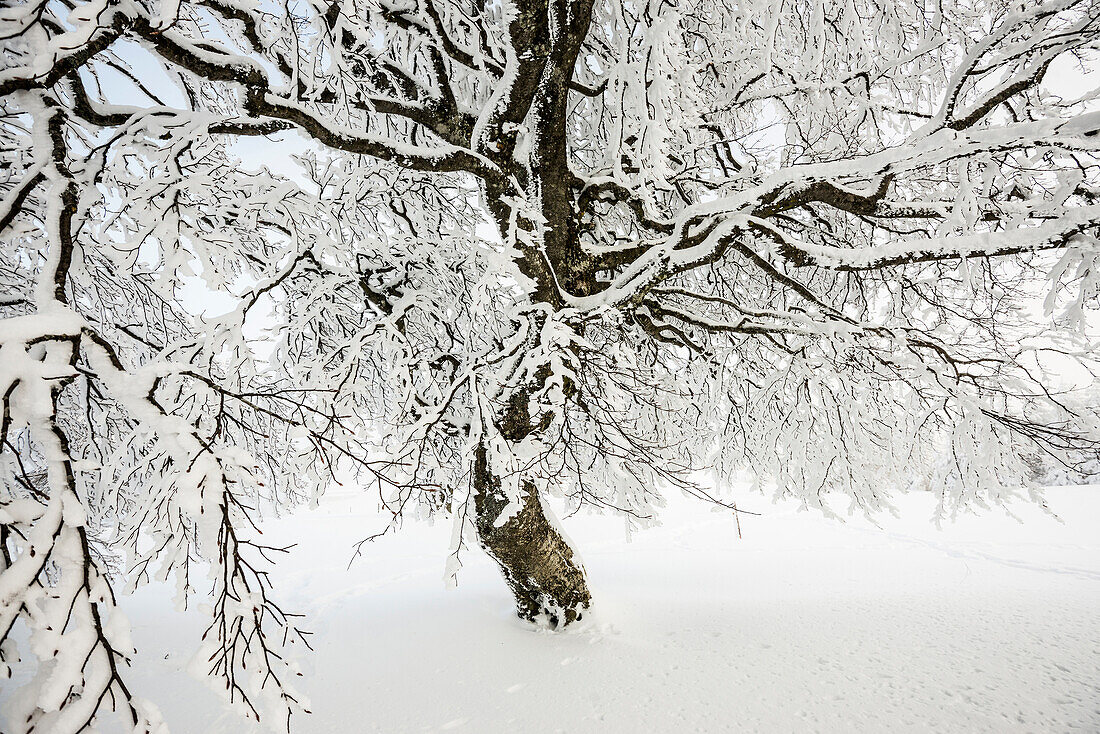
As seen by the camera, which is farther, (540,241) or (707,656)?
(707,656)

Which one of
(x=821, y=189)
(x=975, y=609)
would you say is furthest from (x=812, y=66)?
(x=975, y=609)

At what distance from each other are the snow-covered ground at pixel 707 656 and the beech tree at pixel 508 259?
0.71 m

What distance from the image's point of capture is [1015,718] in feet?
7.87

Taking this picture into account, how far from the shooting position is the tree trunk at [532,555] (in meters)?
3.62

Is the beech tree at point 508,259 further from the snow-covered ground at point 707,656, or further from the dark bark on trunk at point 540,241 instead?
the snow-covered ground at point 707,656

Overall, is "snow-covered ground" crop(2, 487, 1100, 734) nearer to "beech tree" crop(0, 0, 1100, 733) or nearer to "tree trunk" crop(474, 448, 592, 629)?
"tree trunk" crop(474, 448, 592, 629)

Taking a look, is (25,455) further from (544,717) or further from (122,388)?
(544,717)

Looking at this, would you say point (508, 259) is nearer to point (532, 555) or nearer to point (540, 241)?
point (540, 241)

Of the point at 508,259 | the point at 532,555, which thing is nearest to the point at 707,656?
the point at 532,555

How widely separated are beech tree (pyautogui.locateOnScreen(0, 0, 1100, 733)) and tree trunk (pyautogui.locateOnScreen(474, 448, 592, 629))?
31mm

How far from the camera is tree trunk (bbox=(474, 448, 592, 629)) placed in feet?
11.9

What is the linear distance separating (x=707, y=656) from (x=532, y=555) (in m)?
1.49

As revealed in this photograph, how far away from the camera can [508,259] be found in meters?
2.82

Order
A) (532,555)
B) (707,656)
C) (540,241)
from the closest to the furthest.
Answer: (540,241)
(707,656)
(532,555)
